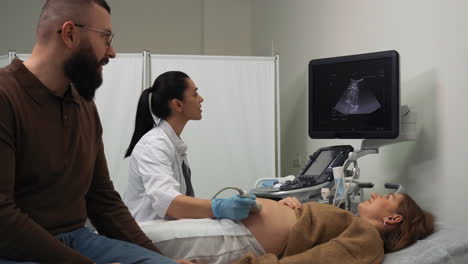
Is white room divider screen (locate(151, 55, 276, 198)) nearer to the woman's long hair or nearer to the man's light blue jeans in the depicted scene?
the woman's long hair

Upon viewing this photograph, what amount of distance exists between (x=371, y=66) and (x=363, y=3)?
2.30ft

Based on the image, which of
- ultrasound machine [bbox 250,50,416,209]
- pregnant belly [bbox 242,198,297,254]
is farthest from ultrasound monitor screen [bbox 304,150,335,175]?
pregnant belly [bbox 242,198,297,254]

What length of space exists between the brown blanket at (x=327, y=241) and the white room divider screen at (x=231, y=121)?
1739 millimetres

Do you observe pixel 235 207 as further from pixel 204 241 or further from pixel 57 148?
pixel 57 148

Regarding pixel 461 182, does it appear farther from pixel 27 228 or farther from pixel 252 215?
pixel 27 228

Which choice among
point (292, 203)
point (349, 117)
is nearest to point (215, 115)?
point (349, 117)

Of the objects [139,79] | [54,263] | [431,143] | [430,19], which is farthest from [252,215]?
[139,79]

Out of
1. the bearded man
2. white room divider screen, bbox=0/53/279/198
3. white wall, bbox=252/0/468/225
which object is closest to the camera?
the bearded man

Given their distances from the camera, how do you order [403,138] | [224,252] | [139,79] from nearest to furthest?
1. [224,252]
2. [403,138]
3. [139,79]

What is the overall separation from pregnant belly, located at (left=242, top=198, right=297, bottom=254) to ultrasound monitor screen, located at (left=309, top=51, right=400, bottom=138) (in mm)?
722

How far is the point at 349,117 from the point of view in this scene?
2236 mm

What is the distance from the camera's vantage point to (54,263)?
3.69 feet

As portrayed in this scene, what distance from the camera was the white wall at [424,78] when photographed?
198 cm

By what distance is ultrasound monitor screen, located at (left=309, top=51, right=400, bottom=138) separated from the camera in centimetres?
206
